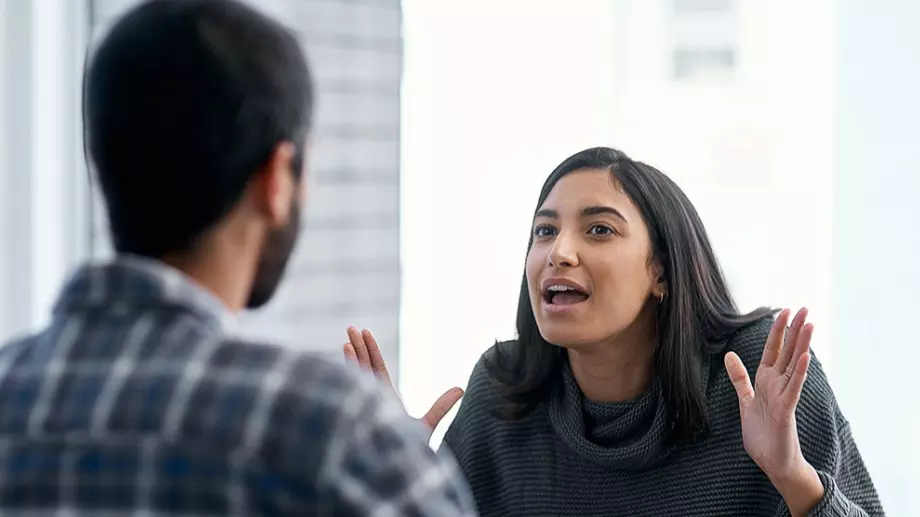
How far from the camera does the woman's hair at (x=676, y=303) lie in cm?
198

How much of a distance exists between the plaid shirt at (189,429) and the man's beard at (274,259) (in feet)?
0.29

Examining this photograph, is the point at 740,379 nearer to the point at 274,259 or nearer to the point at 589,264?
the point at 589,264

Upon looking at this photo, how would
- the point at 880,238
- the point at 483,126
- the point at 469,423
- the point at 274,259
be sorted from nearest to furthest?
the point at 274,259 → the point at 469,423 → the point at 880,238 → the point at 483,126

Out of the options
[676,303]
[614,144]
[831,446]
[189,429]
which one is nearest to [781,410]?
[831,446]

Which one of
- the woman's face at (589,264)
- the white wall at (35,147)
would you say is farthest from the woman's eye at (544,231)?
the white wall at (35,147)

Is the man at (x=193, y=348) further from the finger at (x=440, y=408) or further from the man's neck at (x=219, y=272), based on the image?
the finger at (x=440, y=408)

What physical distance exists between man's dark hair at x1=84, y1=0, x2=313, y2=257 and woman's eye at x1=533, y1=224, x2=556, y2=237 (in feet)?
3.91

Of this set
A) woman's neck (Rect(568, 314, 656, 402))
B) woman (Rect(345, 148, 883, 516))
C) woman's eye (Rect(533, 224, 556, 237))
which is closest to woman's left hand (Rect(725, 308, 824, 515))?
woman (Rect(345, 148, 883, 516))

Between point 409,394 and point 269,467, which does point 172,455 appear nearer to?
point 269,467

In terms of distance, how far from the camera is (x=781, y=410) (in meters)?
1.67

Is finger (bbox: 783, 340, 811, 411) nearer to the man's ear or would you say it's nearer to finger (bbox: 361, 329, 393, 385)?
finger (bbox: 361, 329, 393, 385)

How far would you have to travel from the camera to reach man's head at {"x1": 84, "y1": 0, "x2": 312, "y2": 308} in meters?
0.85

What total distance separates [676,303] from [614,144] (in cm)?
83

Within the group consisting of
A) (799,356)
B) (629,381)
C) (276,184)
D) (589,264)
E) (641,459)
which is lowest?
(641,459)
